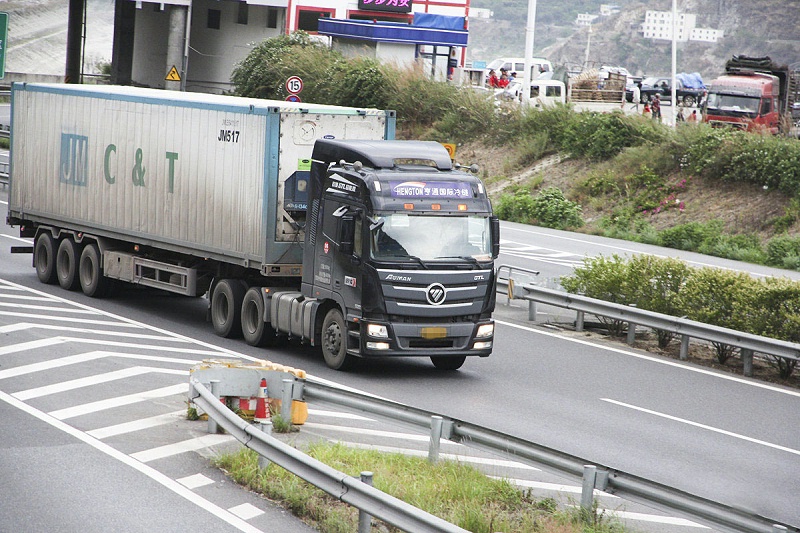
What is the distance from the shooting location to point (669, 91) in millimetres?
72125

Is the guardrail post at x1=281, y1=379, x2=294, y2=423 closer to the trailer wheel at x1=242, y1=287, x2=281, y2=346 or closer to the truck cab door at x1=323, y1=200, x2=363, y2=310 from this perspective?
the truck cab door at x1=323, y1=200, x2=363, y2=310

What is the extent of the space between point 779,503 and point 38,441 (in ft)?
24.1

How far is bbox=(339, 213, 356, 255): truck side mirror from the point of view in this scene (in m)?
14.6

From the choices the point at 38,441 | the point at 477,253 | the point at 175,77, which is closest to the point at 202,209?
the point at 477,253

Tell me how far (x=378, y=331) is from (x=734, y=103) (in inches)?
1437

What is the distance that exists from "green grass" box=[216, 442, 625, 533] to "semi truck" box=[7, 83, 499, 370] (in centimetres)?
441

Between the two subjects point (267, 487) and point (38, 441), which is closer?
point (267, 487)

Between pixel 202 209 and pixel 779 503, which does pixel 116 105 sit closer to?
pixel 202 209

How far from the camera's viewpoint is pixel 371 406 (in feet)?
34.0

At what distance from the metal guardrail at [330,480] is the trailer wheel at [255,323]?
5.51 metres

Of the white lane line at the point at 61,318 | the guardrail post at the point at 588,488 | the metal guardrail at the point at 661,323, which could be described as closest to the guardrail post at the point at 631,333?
the metal guardrail at the point at 661,323

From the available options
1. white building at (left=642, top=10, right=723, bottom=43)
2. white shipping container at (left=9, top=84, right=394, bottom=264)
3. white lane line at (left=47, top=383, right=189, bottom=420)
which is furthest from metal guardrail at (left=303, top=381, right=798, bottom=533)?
white building at (left=642, top=10, right=723, bottom=43)

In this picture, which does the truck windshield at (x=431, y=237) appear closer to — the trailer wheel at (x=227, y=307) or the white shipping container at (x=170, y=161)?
the white shipping container at (x=170, y=161)

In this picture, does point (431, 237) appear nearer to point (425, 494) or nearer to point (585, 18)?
point (425, 494)
